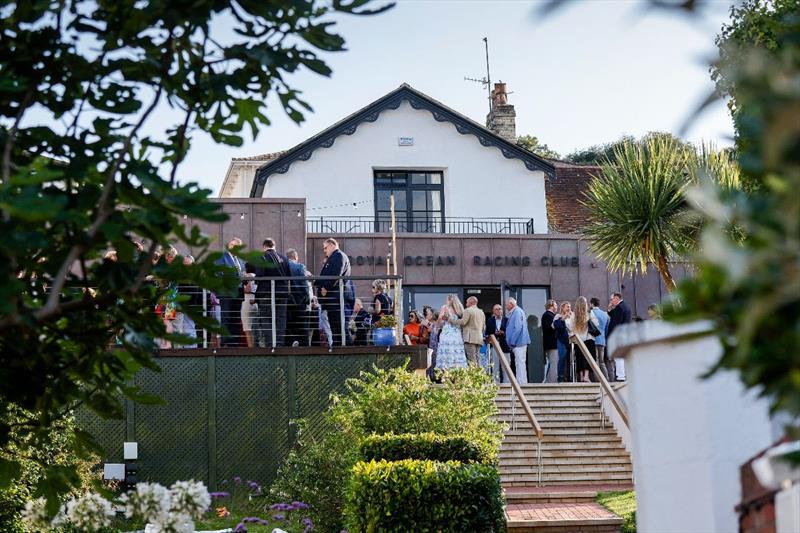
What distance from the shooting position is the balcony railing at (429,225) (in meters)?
30.1

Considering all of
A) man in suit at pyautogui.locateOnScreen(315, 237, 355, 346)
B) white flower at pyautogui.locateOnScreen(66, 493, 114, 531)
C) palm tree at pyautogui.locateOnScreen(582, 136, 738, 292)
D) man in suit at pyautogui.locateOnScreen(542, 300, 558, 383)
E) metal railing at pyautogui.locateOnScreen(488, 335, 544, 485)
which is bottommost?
white flower at pyautogui.locateOnScreen(66, 493, 114, 531)

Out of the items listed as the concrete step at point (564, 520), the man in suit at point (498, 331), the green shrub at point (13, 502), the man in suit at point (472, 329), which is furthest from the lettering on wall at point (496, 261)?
the green shrub at point (13, 502)

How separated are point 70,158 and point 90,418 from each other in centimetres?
1277

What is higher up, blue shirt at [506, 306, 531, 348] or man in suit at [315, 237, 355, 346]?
man in suit at [315, 237, 355, 346]

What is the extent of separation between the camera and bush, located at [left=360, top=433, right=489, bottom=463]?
43.6 ft

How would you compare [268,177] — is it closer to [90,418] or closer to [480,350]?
[480,350]

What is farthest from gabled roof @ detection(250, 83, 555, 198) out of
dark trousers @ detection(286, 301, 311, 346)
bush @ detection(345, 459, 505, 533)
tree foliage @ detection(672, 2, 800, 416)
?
tree foliage @ detection(672, 2, 800, 416)

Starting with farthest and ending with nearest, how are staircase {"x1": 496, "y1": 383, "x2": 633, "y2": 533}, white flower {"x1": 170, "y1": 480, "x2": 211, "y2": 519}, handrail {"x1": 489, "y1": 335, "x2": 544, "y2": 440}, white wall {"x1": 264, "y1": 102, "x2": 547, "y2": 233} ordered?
Result: white wall {"x1": 264, "y1": 102, "x2": 547, "y2": 233}
handrail {"x1": 489, "y1": 335, "x2": 544, "y2": 440}
staircase {"x1": 496, "y1": 383, "x2": 633, "y2": 533}
white flower {"x1": 170, "y1": 480, "x2": 211, "y2": 519}

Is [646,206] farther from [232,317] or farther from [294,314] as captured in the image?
[232,317]

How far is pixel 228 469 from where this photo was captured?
59.4 ft

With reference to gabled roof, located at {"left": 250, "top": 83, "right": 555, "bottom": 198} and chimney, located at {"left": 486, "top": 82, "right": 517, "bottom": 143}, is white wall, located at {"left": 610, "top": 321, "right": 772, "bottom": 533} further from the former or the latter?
chimney, located at {"left": 486, "top": 82, "right": 517, "bottom": 143}

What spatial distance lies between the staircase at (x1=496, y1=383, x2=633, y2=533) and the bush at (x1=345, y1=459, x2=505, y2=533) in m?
1.33

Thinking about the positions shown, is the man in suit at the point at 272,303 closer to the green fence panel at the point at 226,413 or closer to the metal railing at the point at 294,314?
the metal railing at the point at 294,314

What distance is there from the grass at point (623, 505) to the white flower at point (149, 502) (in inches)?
249
